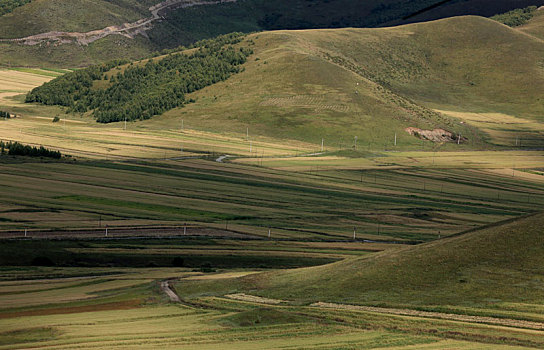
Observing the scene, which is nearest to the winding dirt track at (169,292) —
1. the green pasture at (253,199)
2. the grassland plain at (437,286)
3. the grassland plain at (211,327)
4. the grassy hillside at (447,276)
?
the grassland plain at (211,327)

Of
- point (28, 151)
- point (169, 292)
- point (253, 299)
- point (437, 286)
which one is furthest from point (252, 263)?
point (28, 151)

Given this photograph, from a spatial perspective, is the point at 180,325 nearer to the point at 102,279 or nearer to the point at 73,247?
the point at 102,279

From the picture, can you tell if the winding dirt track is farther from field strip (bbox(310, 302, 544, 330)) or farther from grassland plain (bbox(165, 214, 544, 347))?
field strip (bbox(310, 302, 544, 330))

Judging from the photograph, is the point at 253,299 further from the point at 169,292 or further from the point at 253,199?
the point at 253,199

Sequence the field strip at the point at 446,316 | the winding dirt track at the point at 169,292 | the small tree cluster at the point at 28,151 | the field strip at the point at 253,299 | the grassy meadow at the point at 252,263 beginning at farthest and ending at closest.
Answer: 1. the small tree cluster at the point at 28,151
2. the winding dirt track at the point at 169,292
3. the field strip at the point at 253,299
4. the grassy meadow at the point at 252,263
5. the field strip at the point at 446,316

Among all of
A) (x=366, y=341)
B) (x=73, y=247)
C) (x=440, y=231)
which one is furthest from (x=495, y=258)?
(x=440, y=231)

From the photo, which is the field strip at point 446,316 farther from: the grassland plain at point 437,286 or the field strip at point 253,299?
the field strip at point 253,299

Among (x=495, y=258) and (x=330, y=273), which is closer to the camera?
(x=495, y=258)

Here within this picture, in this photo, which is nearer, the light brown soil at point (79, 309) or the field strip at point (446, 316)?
the field strip at point (446, 316)
